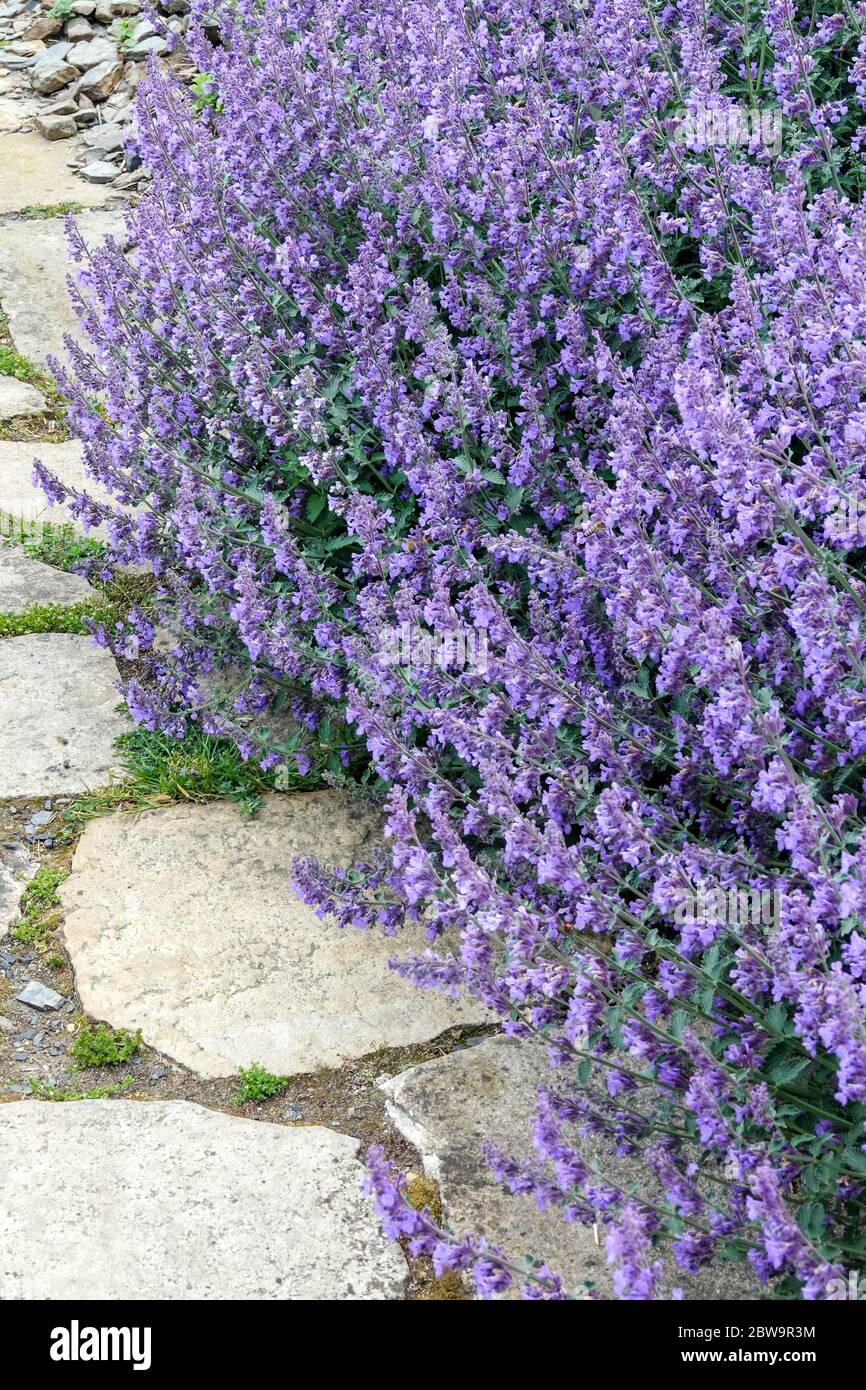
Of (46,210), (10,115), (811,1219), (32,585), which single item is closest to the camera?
(811,1219)

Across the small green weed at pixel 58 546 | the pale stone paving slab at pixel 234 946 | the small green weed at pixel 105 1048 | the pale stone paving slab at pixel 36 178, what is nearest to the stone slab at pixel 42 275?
the pale stone paving slab at pixel 36 178

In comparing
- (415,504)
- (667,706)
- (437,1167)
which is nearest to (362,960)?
(437,1167)

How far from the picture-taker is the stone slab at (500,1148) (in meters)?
2.46

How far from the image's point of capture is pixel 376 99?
13.8ft

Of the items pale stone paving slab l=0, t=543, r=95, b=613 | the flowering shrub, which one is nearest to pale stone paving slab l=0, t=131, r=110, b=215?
the flowering shrub

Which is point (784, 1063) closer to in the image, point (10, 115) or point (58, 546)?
point (58, 546)

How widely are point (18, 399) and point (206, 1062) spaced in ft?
11.2

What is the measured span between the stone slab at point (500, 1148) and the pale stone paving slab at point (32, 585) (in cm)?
222

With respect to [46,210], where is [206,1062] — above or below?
below

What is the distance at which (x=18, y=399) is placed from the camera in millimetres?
5641

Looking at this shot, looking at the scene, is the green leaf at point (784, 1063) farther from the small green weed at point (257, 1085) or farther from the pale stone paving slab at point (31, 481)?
the pale stone paving slab at point (31, 481)

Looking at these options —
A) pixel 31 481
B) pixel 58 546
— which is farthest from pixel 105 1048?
pixel 31 481
